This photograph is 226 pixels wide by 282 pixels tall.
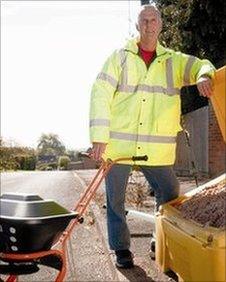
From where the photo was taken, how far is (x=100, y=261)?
5.67 m

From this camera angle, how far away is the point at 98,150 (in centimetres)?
481

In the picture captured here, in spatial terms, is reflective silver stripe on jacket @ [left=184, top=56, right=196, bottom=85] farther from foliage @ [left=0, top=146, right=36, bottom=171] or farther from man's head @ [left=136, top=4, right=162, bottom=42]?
foliage @ [left=0, top=146, right=36, bottom=171]

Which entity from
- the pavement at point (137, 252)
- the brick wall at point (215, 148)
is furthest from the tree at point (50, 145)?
the pavement at point (137, 252)

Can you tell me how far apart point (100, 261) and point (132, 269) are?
60 cm

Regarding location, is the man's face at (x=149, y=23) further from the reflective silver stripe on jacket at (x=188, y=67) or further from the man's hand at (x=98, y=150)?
the man's hand at (x=98, y=150)

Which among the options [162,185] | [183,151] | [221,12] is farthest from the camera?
[183,151]

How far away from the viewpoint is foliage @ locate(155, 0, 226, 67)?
13.1m

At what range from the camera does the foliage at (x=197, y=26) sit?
1312cm

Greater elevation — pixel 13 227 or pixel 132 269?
pixel 13 227

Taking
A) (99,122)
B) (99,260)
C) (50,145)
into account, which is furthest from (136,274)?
(50,145)

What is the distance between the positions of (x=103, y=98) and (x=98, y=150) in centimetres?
44

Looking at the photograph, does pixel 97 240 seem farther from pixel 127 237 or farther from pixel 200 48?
pixel 200 48

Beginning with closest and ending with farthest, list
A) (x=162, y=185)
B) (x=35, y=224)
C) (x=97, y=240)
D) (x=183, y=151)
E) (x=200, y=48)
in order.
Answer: (x=35, y=224), (x=162, y=185), (x=97, y=240), (x=200, y=48), (x=183, y=151)

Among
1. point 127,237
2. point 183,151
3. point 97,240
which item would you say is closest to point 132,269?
point 127,237
